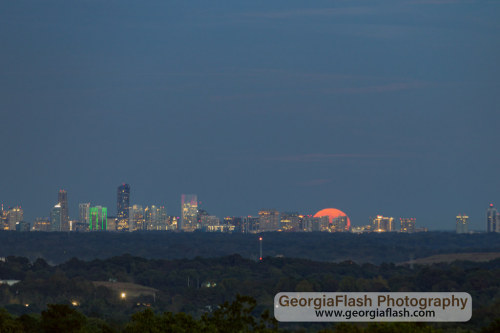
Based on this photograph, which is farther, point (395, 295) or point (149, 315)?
point (395, 295)

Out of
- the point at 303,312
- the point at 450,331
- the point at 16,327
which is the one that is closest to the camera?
the point at 16,327

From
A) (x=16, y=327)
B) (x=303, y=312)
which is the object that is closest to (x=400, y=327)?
(x=16, y=327)

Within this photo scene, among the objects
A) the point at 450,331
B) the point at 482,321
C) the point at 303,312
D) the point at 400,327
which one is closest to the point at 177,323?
the point at 400,327

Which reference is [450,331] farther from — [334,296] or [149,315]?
[149,315]

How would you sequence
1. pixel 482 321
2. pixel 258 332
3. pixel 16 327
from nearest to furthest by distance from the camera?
1. pixel 258 332
2. pixel 16 327
3. pixel 482 321

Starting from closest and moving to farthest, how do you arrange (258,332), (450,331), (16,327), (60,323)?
(258,332) → (16,327) → (60,323) → (450,331)

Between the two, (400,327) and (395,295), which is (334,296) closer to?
(395,295)

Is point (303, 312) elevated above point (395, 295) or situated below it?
below

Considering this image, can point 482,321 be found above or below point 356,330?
below

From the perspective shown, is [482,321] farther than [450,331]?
Yes
